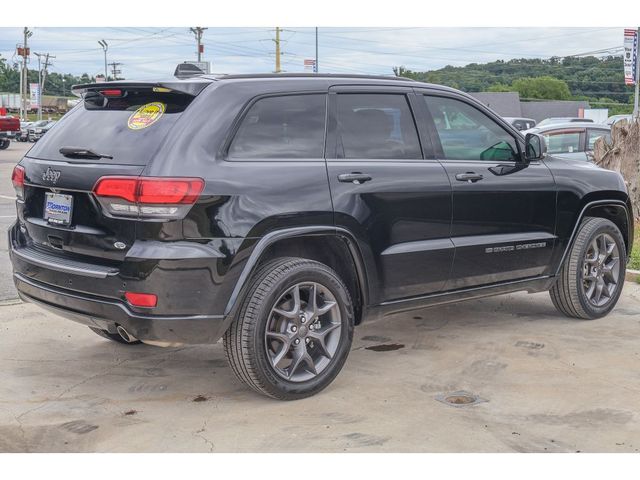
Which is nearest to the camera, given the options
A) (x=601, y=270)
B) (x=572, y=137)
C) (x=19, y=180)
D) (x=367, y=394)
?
(x=367, y=394)

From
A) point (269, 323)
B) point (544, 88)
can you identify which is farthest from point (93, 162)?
point (544, 88)

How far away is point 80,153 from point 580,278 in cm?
387

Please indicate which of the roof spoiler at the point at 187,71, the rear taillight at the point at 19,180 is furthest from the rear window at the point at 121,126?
the roof spoiler at the point at 187,71

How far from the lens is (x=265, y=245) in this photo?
15.0ft

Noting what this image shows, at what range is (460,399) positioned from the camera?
4.91 m

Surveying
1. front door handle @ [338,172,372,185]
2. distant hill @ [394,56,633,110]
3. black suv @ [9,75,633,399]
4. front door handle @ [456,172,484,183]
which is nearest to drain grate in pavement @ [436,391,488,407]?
black suv @ [9,75,633,399]

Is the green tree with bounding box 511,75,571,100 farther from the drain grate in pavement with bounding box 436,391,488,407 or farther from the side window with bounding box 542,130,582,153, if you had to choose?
the drain grate in pavement with bounding box 436,391,488,407

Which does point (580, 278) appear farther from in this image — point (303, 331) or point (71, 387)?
point (71, 387)

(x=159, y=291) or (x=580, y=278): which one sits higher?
(x=159, y=291)

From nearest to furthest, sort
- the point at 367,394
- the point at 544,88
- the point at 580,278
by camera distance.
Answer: the point at 367,394 < the point at 580,278 < the point at 544,88

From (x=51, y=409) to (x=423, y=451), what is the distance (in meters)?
2.04

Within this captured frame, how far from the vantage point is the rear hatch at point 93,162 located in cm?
450

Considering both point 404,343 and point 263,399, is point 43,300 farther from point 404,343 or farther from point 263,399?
point 404,343

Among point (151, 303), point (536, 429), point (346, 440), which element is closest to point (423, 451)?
point (346, 440)
